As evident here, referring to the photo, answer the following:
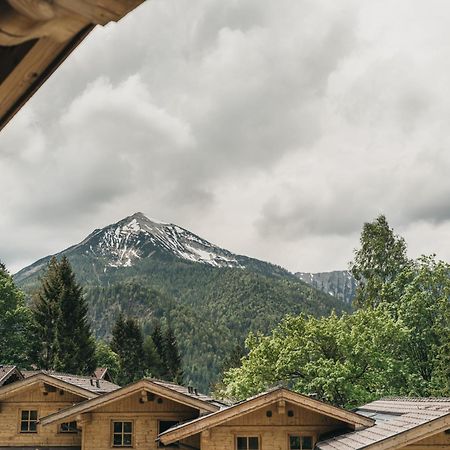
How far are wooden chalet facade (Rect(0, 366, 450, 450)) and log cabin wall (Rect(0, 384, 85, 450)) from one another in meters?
0.04

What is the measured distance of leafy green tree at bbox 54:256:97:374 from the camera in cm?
4659

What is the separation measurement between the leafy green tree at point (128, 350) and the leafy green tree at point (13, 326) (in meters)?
15.9

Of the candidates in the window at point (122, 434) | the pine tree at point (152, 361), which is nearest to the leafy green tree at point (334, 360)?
the window at point (122, 434)

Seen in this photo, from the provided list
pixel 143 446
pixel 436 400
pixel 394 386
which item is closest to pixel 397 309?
pixel 394 386

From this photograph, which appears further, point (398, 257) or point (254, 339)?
point (398, 257)

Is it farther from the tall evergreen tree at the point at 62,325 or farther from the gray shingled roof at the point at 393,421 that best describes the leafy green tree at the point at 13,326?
the gray shingled roof at the point at 393,421

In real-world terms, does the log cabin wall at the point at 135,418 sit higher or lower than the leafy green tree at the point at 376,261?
lower

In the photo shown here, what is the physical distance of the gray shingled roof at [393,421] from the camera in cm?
1278

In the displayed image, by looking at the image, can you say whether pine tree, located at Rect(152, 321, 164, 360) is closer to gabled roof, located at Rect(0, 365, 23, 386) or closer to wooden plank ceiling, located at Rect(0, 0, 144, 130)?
gabled roof, located at Rect(0, 365, 23, 386)

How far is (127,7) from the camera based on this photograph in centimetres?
151

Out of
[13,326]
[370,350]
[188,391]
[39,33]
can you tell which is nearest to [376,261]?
[370,350]

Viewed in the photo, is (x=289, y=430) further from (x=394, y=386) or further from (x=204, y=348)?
(x=204, y=348)

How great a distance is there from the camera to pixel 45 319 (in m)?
48.5

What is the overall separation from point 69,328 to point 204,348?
119 m
